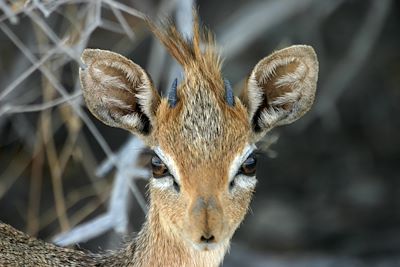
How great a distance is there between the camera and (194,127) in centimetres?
537

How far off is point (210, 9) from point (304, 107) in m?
4.69

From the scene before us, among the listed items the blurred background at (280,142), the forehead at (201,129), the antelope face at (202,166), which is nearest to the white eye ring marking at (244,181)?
the antelope face at (202,166)

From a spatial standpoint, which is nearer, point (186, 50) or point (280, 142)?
point (186, 50)

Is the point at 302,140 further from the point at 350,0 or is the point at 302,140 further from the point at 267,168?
the point at 350,0

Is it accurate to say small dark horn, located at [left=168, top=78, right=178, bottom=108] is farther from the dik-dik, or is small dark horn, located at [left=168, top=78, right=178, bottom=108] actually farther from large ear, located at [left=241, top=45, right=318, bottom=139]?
large ear, located at [left=241, top=45, right=318, bottom=139]

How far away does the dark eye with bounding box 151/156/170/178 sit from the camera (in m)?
5.38

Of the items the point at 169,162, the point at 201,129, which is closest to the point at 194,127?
the point at 201,129

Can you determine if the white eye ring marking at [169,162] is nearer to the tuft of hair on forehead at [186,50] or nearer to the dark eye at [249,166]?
the dark eye at [249,166]

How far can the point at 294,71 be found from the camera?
5688 millimetres

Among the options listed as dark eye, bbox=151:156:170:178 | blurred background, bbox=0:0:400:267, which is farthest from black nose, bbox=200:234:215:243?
blurred background, bbox=0:0:400:267

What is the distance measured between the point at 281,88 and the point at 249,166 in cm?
55

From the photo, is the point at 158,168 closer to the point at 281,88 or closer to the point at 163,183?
the point at 163,183

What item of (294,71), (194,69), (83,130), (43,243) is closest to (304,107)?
(294,71)

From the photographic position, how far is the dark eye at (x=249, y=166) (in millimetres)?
5371
